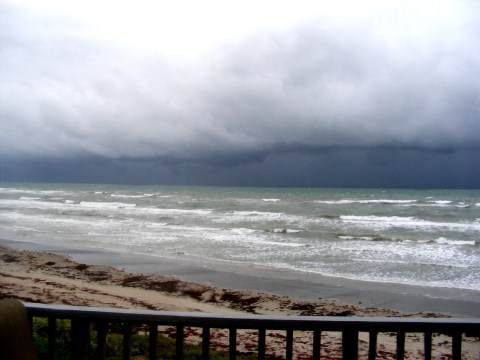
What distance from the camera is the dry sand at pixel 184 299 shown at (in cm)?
763

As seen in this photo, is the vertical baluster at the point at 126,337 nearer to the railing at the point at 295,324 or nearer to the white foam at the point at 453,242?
the railing at the point at 295,324

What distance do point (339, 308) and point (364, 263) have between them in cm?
697

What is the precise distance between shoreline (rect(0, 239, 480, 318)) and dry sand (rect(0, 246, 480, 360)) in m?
0.56

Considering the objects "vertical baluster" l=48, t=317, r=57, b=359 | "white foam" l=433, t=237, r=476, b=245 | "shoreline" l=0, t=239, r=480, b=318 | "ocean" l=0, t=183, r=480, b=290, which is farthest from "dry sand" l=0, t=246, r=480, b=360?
"white foam" l=433, t=237, r=476, b=245

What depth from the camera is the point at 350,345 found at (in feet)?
7.66

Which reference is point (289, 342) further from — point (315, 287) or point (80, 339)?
point (315, 287)

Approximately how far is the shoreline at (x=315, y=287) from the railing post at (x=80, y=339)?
9733mm

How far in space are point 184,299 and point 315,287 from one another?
3841mm

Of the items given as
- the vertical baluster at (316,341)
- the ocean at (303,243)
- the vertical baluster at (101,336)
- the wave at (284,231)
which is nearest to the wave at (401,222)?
the ocean at (303,243)

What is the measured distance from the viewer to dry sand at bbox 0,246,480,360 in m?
7.63

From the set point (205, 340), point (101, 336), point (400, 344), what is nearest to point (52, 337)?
point (101, 336)

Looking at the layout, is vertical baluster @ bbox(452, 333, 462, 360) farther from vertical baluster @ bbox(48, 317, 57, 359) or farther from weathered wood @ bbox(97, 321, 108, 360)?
vertical baluster @ bbox(48, 317, 57, 359)

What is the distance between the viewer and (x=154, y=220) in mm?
36688

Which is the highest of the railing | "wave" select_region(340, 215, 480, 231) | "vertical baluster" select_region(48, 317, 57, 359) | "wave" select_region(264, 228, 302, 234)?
the railing
